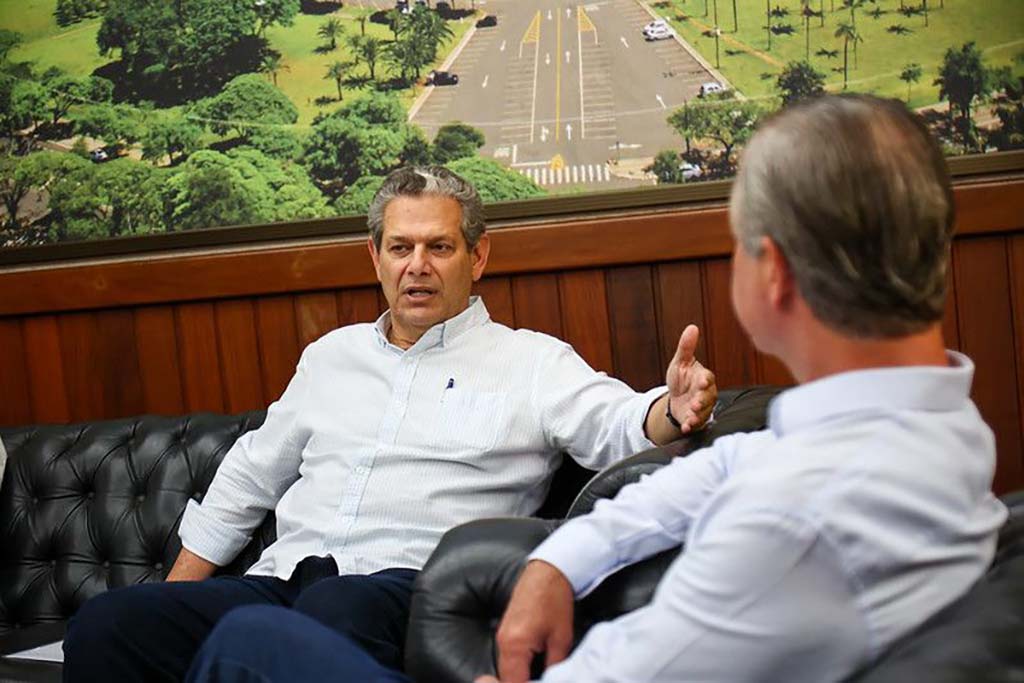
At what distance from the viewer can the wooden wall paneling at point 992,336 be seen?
9.54ft

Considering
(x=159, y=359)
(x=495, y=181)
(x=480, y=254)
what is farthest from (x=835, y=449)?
(x=159, y=359)

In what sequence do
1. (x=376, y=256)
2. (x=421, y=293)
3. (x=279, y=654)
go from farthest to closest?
(x=376, y=256)
(x=421, y=293)
(x=279, y=654)

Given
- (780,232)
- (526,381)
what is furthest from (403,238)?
(780,232)

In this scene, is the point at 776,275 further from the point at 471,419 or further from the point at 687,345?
the point at 471,419

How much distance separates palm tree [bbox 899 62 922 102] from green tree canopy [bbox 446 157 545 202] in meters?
0.87

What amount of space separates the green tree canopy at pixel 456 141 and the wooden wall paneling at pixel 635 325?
0.46 metres

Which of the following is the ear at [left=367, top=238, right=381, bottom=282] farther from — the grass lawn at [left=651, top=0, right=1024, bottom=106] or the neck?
the neck

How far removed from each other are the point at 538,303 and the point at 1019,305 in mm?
1102

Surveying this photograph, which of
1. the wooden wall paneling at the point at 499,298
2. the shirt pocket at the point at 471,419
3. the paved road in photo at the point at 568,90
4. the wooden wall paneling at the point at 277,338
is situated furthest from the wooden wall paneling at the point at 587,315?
the wooden wall paneling at the point at 277,338

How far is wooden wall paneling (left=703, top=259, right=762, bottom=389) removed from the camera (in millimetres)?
3047

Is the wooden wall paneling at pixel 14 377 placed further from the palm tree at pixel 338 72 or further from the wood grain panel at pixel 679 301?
the wood grain panel at pixel 679 301

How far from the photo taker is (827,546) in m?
1.12

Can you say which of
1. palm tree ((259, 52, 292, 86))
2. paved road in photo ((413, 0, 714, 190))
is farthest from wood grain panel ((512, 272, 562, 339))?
palm tree ((259, 52, 292, 86))

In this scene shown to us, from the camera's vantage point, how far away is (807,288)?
1185 millimetres
